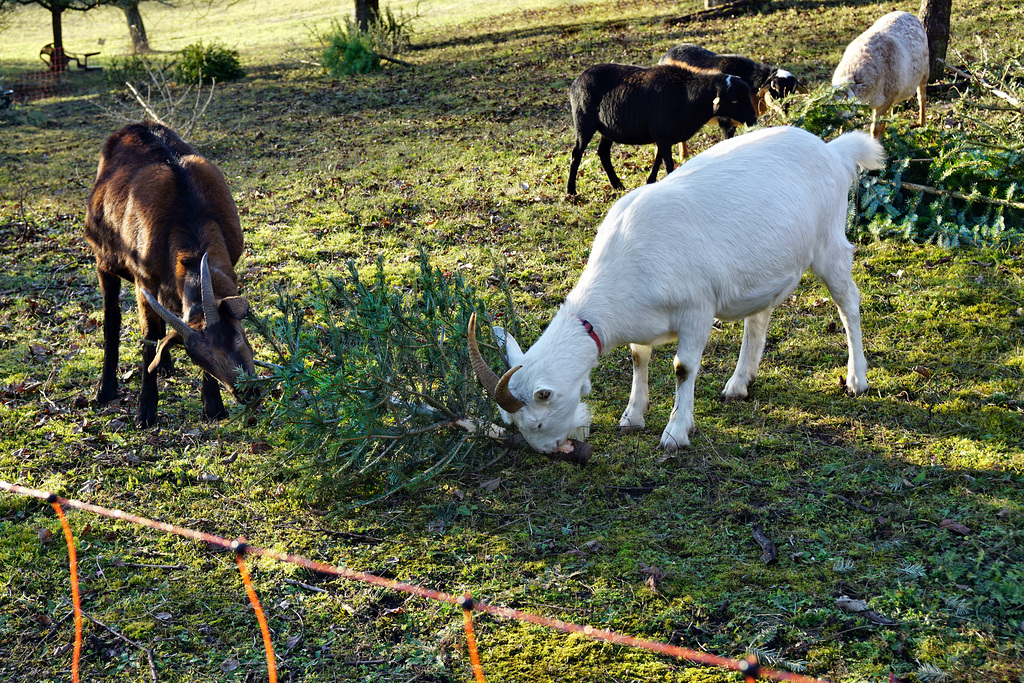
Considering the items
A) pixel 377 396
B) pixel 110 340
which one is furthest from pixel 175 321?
pixel 110 340

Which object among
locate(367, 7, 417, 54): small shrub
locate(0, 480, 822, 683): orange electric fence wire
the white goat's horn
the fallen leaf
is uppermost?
locate(367, 7, 417, 54): small shrub

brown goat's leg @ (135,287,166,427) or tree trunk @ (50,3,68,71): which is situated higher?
tree trunk @ (50,3,68,71)

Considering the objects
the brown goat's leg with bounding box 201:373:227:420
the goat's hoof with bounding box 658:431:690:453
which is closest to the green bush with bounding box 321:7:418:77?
the brown goat's leg with bounding box 201:373:227:420

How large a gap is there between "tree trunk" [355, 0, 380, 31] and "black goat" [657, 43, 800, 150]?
12.5 metres

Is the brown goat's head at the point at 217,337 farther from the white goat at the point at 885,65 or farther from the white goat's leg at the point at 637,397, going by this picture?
the white goat at the point at 885,65

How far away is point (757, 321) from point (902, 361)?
1.19 metres

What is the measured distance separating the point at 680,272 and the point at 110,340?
15.3 feet

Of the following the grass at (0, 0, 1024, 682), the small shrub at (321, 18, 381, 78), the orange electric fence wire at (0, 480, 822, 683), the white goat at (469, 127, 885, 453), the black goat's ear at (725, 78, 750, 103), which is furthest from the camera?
the small shrub at (321, 18, 381, 78)

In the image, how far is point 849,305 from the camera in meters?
5.60

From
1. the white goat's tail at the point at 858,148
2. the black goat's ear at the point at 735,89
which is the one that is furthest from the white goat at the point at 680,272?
the black goat's ear at the point at 735,89

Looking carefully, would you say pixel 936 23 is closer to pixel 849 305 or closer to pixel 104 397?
pixel 849 305

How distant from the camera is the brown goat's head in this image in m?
5.00

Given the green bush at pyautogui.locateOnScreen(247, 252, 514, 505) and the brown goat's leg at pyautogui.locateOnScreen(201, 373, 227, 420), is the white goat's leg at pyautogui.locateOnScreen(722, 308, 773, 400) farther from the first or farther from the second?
the brown goat's leg at pyautogui.locateOnScreen(201, 373, 227, 420)

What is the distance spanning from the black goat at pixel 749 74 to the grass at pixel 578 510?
4.73ft
